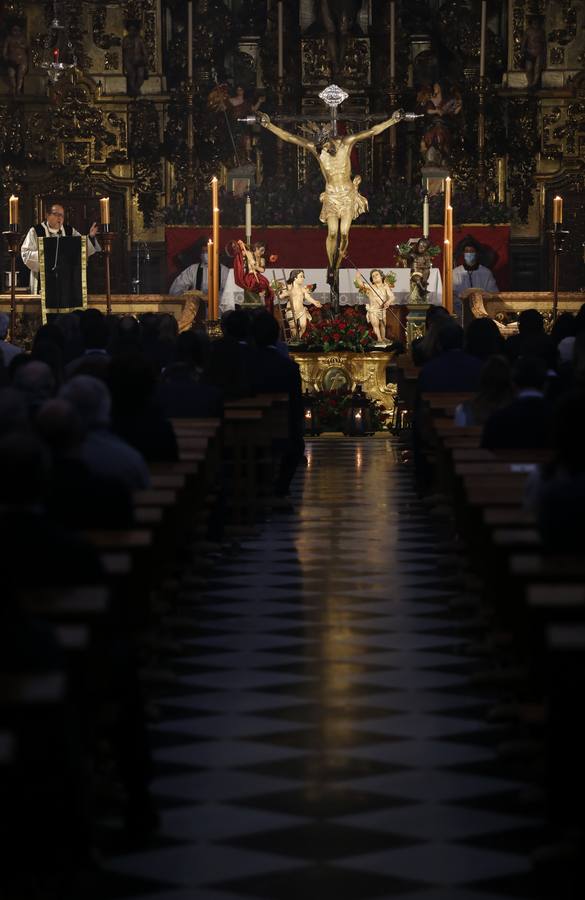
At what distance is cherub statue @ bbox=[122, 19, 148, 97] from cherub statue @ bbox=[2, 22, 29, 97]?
170cm

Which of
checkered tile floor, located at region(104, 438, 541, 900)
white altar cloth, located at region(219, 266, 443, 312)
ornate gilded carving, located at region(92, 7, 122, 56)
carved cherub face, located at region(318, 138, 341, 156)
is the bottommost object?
Answer: checkered tile floor, located at region(104, 438, 541, 900)

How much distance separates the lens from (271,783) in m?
8.93

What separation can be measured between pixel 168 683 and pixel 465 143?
2495 centimetres

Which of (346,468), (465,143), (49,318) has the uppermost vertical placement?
(465,143)

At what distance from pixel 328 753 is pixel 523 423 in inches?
157

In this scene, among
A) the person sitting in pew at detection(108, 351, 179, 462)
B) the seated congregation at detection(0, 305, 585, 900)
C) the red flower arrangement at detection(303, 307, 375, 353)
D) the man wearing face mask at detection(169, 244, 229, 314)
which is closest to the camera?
the seated congregation at detection(0, 305, 585, 900)

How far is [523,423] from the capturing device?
1295 cm

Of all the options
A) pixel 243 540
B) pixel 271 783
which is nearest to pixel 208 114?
pixel 243 540

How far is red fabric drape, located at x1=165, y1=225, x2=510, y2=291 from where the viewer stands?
33.2 meters

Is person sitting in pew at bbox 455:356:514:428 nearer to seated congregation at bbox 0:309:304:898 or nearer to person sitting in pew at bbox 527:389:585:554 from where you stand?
seated congregation at bbox 0:309:304:898

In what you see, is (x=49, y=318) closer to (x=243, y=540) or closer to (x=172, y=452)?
(x=243, y=540)

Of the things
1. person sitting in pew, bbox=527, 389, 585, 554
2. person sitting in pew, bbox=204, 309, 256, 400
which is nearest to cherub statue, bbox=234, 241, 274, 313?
person sitting in pew, bbox=204, 309, 256, 400

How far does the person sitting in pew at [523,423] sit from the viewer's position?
12914 millimetres

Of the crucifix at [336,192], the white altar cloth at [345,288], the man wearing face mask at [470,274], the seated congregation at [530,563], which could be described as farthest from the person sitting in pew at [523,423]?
the man wearing face mask at [470,274]
